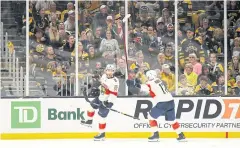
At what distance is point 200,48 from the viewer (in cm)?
1184

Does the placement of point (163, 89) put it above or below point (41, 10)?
below

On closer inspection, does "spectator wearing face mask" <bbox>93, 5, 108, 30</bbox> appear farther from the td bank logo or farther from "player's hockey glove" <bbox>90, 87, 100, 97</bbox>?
the td bank logo

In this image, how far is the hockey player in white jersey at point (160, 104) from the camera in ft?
35.9

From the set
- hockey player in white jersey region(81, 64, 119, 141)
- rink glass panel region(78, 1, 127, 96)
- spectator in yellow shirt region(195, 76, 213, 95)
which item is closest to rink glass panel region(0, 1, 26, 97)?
rink glass panel region(78, 1, 127, 96)

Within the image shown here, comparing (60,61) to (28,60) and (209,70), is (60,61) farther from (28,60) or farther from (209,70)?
(209,70)

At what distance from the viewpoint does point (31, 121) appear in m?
11.1

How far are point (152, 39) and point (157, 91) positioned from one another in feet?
3.91

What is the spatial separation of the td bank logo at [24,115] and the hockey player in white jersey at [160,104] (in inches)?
65.4

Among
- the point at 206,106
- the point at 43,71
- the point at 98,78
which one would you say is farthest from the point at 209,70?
the point at 43,71

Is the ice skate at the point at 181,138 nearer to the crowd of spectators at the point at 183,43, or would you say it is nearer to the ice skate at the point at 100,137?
the crowd of spectators at the point at 183,43

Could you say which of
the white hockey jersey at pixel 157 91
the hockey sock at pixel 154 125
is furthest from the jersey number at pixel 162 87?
the hockey sock at pixel 154 125

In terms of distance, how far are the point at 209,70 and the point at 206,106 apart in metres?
0.82
